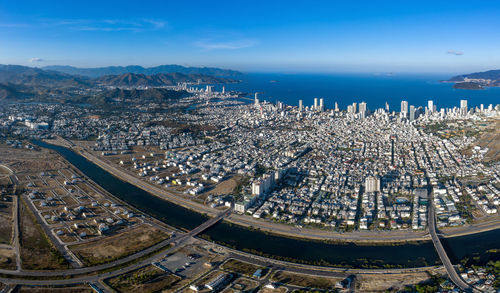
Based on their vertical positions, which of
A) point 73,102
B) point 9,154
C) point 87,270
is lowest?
point 87,270

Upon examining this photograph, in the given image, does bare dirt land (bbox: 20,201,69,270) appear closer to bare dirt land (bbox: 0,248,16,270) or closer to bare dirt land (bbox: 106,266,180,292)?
bare dirt land (bbox: 0,248,16,270)

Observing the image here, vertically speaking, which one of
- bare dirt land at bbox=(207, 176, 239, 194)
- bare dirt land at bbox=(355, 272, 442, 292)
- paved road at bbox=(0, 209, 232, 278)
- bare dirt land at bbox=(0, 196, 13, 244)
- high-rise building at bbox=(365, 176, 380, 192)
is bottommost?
bare dirt land at bbox=(355, 272, 442, 292)

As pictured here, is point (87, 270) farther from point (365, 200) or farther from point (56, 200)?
point (365, 200)

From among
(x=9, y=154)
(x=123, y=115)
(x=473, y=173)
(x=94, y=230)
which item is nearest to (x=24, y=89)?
(x=123, y=115)

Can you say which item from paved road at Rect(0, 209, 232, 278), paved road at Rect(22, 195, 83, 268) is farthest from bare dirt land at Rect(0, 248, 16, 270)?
paved road at Rect(22, 195, 83, 268)

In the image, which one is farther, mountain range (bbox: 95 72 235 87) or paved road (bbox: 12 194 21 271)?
mountain range (bbox: 95 72 235 87)

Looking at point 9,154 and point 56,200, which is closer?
point 56,200

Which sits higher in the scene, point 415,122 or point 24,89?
point 24,89
